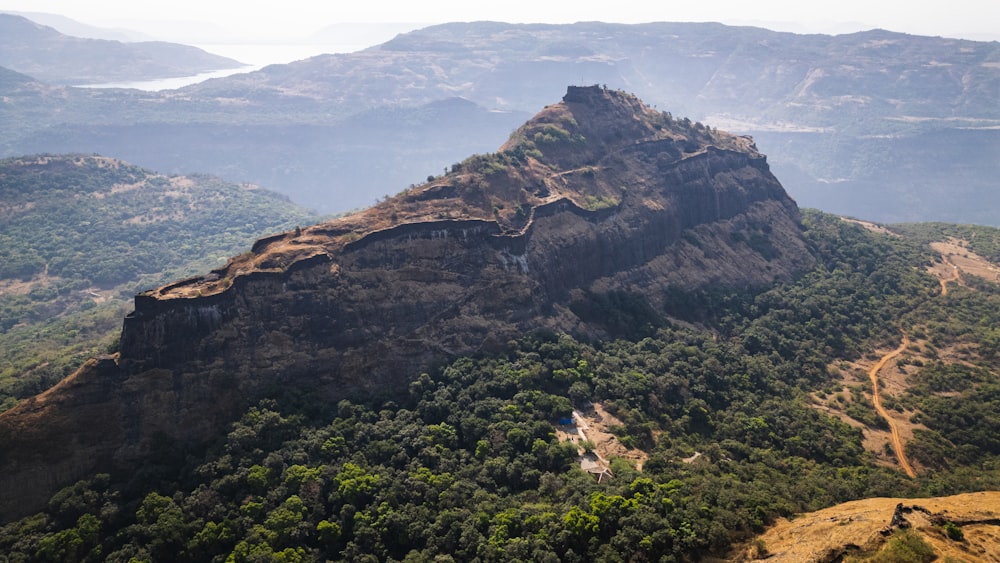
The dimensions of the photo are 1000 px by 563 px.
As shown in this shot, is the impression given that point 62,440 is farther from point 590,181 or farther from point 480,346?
point 590,181

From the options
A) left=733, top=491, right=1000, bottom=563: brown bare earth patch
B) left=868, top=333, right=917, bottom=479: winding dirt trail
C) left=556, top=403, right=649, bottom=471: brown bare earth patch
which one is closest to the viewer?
left=733, top=491, right=1000, bottom=563: brown bare earth patch

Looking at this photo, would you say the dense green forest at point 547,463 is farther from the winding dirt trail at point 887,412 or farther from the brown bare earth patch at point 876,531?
the brown bare earth patch at point 876,531

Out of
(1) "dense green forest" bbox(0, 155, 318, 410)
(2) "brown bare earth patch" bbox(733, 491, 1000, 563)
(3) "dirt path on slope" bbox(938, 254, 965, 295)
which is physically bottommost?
(1) "dense green forest" bbox(0, 155, 318, 410)

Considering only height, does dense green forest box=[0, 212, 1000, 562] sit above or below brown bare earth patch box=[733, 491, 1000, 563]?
below

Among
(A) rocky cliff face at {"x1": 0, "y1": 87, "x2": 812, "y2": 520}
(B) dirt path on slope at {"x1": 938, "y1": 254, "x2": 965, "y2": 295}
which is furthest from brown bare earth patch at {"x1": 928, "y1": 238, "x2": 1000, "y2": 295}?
(A) rocky cliff face at {"x1": 0, "y1": 87, "x2": 812, "y2": 520}

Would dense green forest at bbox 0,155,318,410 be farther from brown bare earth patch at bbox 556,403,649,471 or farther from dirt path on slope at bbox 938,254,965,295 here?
dirt path on slope at bbox 938,254,965,295
